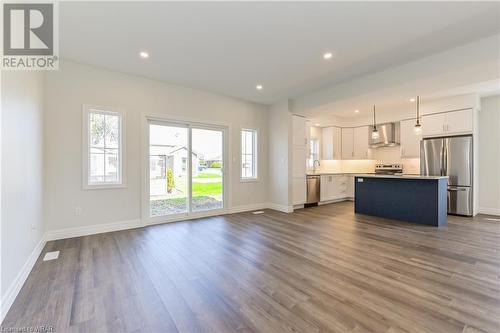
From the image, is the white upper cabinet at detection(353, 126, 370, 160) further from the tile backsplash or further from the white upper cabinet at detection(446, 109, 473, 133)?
the white upper cabinet at detection(446, 109, 473, 133)

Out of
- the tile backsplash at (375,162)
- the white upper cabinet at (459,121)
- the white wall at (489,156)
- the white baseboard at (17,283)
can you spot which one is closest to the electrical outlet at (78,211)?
the white baseboard at (17,283)

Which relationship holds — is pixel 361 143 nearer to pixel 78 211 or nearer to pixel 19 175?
pixel 78 211

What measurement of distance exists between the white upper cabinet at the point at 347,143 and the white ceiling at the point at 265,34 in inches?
156

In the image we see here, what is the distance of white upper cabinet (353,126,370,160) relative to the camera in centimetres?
740

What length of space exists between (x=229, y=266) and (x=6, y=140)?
2520 millimetres

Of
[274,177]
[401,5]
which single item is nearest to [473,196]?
[274,177]

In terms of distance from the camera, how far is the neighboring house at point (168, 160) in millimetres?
4570

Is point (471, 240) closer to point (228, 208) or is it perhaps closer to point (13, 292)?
point (228, 208)

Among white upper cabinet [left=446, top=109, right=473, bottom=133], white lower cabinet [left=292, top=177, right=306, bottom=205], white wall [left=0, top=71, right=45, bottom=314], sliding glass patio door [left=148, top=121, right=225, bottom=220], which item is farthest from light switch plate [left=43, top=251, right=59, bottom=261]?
white upper cabinet [left=446, top=109, right=473, bottom=133]

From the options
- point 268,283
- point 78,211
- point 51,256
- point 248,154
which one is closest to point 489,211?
point 248,154

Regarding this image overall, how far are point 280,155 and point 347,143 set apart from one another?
10.5ft

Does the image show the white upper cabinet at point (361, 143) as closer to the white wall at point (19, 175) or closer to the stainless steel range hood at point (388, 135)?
the stainless steel range hood at point (388, 135)

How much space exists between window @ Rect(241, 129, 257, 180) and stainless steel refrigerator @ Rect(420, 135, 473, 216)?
4.45 m

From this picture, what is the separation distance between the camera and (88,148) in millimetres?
3852
